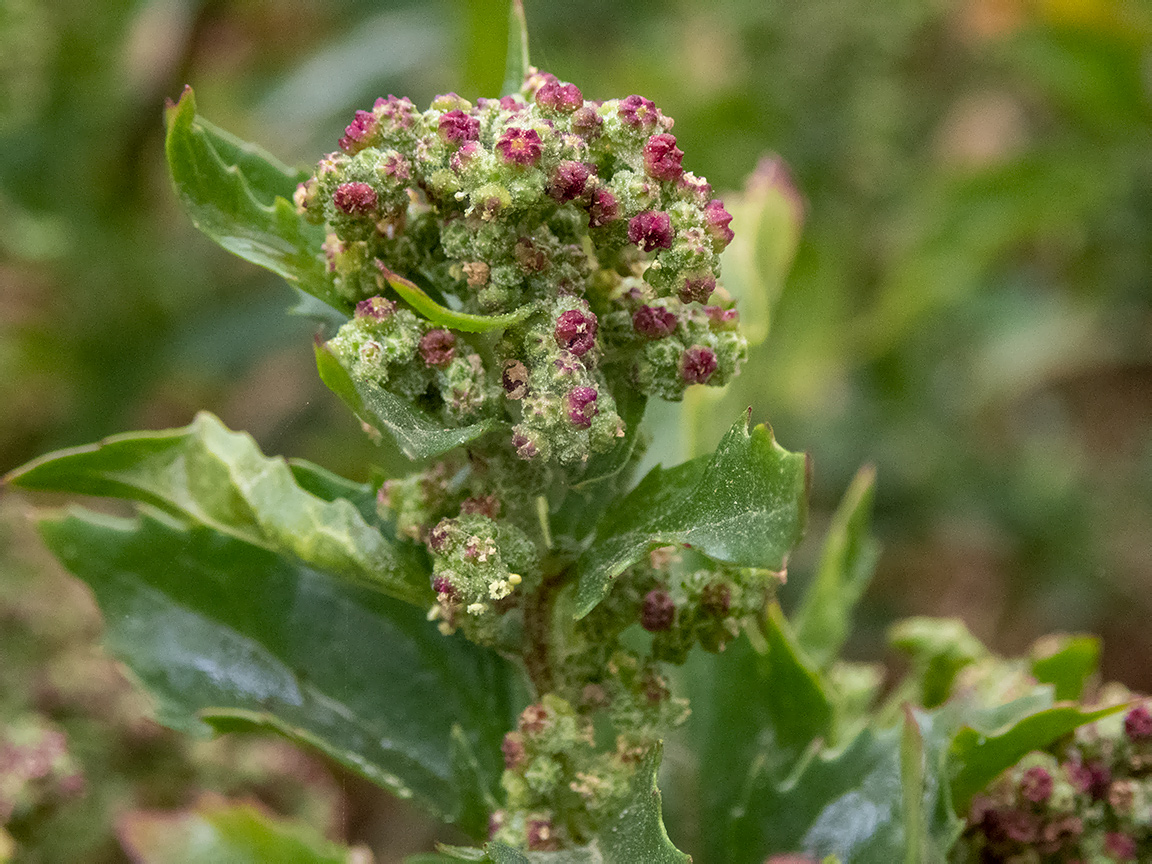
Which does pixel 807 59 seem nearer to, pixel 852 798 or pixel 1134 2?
pixel 1134 2

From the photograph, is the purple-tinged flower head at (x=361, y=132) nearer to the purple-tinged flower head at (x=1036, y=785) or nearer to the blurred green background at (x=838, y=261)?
the purple-tinged flower head at (x=1036, y=785)

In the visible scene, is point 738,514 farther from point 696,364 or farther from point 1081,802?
point 1081,802

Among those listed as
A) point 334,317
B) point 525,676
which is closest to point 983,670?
point 525,676

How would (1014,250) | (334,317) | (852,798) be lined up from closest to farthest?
(334,317) < (852,798) < (1014,250)

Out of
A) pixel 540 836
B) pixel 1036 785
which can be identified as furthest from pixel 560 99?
pixel 1036 785

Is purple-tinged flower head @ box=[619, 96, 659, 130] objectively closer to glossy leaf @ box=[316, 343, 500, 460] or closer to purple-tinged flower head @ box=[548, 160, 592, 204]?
purple-tinged flower head @ box=[548, 160, 592, 204]

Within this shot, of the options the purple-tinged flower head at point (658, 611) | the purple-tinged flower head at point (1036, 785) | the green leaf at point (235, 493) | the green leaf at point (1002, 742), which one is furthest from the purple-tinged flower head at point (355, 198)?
the purple-tinged flower head at point (1036, 785)

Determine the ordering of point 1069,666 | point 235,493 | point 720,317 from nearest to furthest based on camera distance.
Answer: point 720,317 → point 235,493 → point 1069,666
